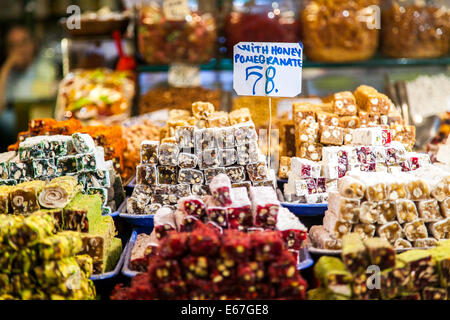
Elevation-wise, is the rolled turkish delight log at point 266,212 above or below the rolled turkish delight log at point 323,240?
above

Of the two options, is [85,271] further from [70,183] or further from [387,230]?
[387,230]

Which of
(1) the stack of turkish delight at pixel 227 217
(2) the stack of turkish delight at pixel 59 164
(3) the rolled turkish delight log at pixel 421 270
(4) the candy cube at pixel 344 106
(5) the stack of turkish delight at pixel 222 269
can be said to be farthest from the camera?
(4) the candy cube at pixel 344 106

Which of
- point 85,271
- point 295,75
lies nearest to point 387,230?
point 295,75

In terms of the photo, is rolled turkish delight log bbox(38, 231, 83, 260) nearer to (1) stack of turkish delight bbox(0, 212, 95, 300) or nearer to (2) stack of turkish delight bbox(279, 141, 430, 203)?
(1) stack of turkish delight bbox(0, 212, 95, 300)

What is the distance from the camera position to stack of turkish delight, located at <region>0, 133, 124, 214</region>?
2330mm

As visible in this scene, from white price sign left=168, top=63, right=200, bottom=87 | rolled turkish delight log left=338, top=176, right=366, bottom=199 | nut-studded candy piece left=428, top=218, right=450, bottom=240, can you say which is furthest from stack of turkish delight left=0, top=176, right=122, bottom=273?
white price sign left=168, top=63, right=200, bottom=87

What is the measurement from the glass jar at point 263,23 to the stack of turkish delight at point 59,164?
6.87 ft

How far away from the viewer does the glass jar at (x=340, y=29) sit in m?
3.91

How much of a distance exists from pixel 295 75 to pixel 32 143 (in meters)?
1.33

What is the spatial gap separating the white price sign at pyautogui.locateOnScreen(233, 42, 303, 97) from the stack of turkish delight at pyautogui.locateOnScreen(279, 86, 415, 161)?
310mm

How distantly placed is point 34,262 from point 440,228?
5.40 feet

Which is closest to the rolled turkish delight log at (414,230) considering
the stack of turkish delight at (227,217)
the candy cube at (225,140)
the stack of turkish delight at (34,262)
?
the stack of turkish delight at (227,217)

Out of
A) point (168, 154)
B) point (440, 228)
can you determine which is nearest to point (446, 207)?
point (440, 228)

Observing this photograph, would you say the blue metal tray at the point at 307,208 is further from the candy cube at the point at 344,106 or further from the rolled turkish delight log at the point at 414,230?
the candy cube at the point at 344,106
